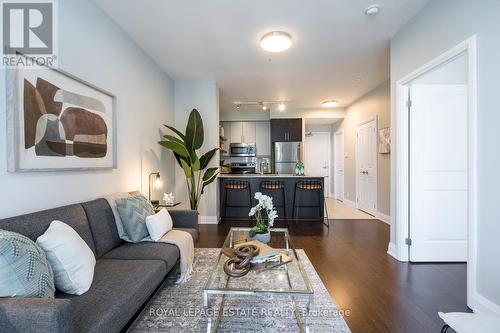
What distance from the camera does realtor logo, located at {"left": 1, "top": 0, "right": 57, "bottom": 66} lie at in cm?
159

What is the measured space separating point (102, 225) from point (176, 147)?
1.74 metres

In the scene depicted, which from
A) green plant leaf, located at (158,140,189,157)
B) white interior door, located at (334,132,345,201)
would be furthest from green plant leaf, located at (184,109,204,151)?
white interior door, located at (334,132,345,201)

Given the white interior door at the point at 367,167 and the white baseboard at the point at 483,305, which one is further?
the white interior door at the point at 367,167

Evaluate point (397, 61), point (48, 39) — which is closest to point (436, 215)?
point (397, 61)

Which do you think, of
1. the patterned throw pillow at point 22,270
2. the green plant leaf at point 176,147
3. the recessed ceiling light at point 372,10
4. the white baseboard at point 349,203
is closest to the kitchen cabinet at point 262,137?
the white baseboard at point 349,203

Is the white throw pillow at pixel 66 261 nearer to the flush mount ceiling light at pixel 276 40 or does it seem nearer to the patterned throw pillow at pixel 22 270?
the patterned throw pillow at pixel 22 270

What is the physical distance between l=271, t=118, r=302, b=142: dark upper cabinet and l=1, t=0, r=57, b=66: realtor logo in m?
5.54

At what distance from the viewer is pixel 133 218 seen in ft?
7.34

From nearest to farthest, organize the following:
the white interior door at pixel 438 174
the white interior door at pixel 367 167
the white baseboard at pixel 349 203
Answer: the white interior door at pixel 438 174 → the white interior door at pixel 367 167 → the white baseboard at pixel 349 203

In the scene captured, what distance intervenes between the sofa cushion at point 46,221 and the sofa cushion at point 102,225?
0.19 ft

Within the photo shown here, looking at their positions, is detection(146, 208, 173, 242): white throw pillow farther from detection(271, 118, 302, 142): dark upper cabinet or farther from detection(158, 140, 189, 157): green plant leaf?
detection(271, 118, 302, 142): dark upper cabinet

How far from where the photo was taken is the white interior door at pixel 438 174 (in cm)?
277

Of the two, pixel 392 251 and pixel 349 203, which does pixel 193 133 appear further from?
pixel 349 203

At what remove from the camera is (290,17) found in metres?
2.57
